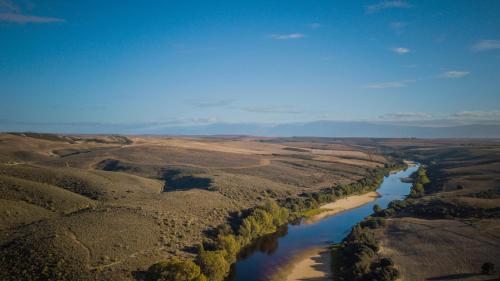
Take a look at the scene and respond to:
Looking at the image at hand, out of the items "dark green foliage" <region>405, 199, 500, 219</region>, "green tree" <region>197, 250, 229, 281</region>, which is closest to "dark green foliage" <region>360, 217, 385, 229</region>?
"dark green foliage" <region>405, 199, 500, 219</region>

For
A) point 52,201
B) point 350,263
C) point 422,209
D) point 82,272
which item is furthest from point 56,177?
point 422,209

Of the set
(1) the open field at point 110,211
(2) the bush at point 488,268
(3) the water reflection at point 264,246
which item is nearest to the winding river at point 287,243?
(3) the water reflection at point 264,246

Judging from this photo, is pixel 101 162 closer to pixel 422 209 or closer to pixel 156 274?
pixel 156 274

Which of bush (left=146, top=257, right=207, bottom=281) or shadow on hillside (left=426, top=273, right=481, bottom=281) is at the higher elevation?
bush (left=146, top=257, right=207, bottom=281)

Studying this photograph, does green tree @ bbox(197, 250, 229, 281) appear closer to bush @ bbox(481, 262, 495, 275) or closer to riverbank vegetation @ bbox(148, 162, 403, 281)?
riverbank vegetation @ bbox(148, 162, 403, 281)

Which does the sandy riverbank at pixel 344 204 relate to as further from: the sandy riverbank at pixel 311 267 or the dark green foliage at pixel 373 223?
the sandy riverbank at pixel 311 267

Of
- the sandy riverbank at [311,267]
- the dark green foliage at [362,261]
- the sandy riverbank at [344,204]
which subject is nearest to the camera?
the dark green foliage at [362,261]
